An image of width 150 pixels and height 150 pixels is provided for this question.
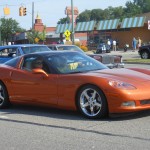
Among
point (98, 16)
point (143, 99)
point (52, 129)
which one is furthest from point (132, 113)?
point (98, 16)

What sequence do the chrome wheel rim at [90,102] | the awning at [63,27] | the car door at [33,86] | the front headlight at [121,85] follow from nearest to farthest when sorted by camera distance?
1. the front headlight at [121,85]
2. the chrome wheel rim at [90,102]
3. the car door at [33,86]
4. the awning at [63,27]

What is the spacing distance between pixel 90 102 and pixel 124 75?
82 cm

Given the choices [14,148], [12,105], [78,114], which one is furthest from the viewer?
[12,105]

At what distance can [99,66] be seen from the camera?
8.65m

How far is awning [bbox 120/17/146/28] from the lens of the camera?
5666 centimetres

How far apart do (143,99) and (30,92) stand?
2.47m

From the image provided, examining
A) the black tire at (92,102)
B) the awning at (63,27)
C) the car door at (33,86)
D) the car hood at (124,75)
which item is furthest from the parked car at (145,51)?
the awning at (63,27)

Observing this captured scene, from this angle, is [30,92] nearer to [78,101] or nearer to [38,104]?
[38,104]

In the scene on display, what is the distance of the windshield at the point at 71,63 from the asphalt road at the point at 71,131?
89cm

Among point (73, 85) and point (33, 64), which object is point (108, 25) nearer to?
point (33, 64)

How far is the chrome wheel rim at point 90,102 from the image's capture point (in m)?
7.50

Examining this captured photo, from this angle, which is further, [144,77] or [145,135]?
[144,77]

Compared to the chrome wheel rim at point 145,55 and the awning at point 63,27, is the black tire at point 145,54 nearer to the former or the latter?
the chrome wheel rim at point 145,55

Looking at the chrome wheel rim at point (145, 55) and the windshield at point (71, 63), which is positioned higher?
the windshield at point (71, 63)
